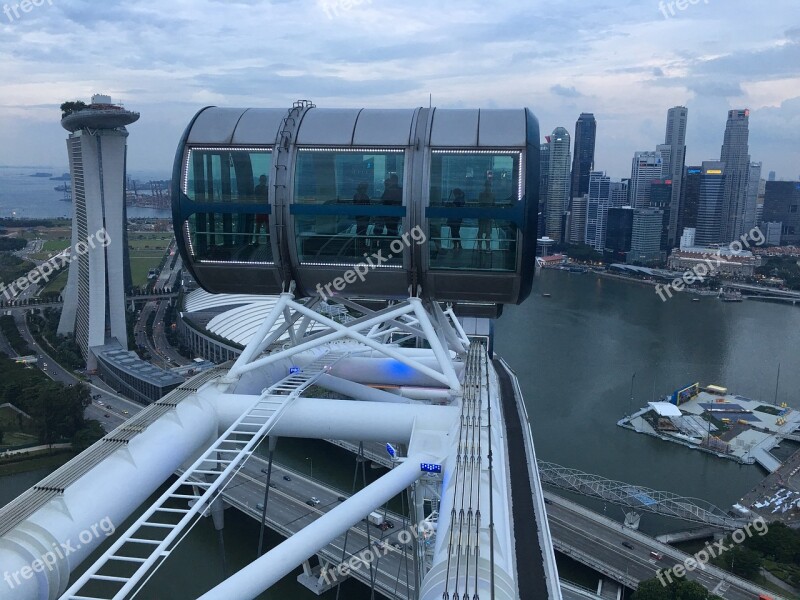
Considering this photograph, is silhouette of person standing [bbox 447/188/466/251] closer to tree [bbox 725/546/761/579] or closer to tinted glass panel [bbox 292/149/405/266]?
tinted glass panel [bbox 292/149/405/266]

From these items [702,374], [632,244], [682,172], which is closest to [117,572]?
[702,374]

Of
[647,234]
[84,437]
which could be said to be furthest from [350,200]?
[647,234]

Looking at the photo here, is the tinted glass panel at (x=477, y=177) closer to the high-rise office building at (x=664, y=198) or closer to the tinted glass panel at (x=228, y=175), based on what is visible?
the tinted glass panel at (x=228, y=175)

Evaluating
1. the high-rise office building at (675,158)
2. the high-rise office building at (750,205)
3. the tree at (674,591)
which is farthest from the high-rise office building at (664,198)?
the tree at (674,591)

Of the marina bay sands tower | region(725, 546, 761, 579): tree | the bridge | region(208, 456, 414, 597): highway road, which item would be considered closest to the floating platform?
the bridge

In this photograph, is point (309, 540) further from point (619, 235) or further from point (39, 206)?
point (39, 206)

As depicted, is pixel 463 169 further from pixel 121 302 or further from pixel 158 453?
pixel 121 302
